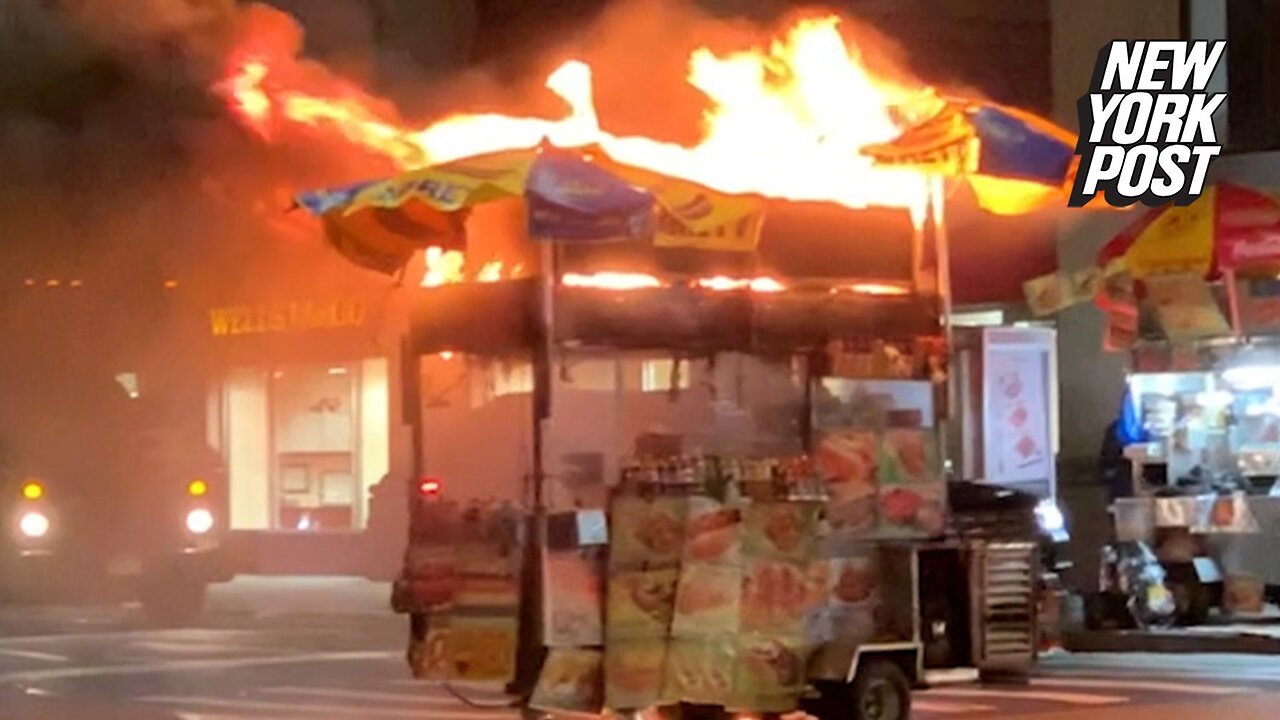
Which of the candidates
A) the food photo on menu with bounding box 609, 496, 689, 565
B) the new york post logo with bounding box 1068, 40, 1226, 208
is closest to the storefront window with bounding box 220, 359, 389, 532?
the new york post logo with bounding box 1068, 40, 1226, 208

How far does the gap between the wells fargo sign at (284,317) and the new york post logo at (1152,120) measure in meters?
9.01

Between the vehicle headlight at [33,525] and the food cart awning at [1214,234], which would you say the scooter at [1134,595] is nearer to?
the food cart awning at [1214,234]

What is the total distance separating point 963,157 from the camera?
1083 cm

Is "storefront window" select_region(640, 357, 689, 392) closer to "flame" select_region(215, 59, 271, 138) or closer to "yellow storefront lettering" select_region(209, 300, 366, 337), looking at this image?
"flame" select_region(215, 59, 271, 138)

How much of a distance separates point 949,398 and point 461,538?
2794mm

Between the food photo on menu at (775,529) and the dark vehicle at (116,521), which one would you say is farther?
the dark vehicle at (116,521)

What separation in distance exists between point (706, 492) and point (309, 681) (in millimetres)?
4922

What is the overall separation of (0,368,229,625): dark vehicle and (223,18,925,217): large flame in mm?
7317

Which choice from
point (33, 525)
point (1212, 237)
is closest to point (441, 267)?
point (1212, 237)

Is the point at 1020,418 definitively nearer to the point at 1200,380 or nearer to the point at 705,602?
the point at 1200,380

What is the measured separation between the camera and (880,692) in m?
10.8

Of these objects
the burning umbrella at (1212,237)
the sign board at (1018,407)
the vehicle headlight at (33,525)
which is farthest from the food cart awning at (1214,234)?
the vehicle headlight at (33,525)

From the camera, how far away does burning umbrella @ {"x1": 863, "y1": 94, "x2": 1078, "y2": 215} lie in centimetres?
1079

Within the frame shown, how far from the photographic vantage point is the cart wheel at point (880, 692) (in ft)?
35.0
